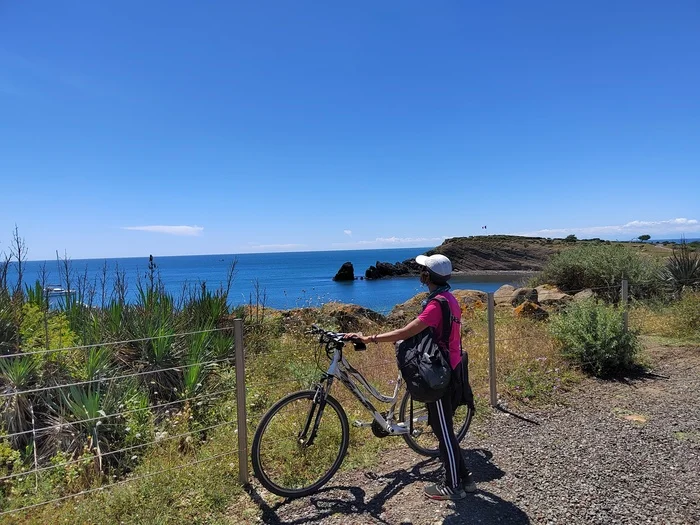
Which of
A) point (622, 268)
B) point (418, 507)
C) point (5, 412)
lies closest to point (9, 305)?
point (5, 412)

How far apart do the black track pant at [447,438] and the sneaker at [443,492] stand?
0.14ft

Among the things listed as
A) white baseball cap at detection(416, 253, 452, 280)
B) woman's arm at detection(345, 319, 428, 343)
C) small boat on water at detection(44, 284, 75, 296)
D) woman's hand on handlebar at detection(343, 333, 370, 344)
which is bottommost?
woman's hand on handlebar at detection(343, 333, 370, 344)

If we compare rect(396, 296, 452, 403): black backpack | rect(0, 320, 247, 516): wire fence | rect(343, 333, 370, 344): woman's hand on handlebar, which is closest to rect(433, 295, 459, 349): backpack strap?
rect(396, 296, 452, 403): black backpack

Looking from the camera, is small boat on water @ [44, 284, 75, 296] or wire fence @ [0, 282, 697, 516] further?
small boat on water @ [44, 284, 75, 296]

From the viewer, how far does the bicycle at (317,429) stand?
143 inches

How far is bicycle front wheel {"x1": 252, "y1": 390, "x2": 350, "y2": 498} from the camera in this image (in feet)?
11.8

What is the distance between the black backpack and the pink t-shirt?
0.03 m

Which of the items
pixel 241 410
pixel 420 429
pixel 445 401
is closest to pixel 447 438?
pixel 445 401

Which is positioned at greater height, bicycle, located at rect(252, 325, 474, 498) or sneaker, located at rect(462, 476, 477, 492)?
bicycle, located at rect(252, 325, 474, 498)

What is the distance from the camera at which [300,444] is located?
3.84 m

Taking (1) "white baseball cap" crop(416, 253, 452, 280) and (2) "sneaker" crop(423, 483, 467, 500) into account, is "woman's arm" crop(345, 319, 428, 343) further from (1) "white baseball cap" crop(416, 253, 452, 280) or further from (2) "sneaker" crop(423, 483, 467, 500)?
(2) "sneaker" crop(423, 483, 467, 500)

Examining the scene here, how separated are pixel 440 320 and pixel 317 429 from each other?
4.70 feet

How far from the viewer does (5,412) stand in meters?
4.67

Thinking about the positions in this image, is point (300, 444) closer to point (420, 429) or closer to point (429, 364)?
point (420, 429)
